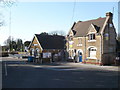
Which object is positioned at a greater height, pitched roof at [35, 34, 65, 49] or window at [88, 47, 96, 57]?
pitched roof at [35, 34, 65, 49]

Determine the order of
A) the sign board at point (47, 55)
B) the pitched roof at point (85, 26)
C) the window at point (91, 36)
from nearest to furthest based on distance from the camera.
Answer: the window at point (91, 36) < the pitched roof at point (85, 26) < the sign board at point (47, 55)

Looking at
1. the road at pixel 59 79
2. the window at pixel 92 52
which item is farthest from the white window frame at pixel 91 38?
the road at pixel 59 79

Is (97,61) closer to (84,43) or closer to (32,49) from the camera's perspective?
(84,43)

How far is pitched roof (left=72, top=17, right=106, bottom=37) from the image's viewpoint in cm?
3541

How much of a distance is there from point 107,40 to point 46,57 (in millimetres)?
15509

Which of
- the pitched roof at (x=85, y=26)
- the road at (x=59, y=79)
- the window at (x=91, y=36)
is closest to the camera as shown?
the road at (x=59, y=79)

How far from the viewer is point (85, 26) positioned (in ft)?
131

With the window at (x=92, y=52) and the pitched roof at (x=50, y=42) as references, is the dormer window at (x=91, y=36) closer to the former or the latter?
the window at (x=92, y=52)

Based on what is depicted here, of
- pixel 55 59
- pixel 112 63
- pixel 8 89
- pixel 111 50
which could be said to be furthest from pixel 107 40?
pixel 8 89

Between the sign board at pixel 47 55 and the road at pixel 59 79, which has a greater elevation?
the sign board at pixel 47 55

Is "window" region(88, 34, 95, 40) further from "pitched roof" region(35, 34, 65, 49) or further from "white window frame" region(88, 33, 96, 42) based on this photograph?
"pitched roof" region(35, 34, 65, 49)

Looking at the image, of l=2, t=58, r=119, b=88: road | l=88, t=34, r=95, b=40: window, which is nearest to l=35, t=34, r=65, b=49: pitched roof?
l=88, t=34, r=95, b=40: window

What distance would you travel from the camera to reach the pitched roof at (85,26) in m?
35.4

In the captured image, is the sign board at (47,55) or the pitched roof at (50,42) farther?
the pitched roof at (50,42)
